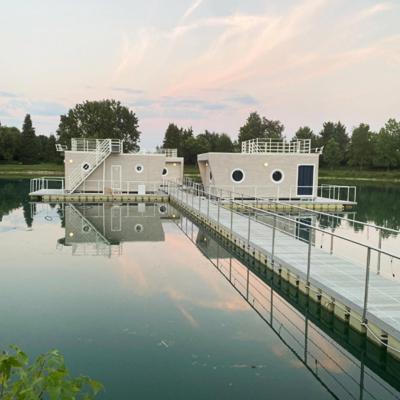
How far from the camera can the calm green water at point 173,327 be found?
595 centimetres

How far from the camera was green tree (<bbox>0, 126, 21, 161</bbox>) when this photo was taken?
235 feet

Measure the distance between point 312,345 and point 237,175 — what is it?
22156 mm

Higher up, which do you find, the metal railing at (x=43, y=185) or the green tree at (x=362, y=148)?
the green tree at (x=362, y=148)

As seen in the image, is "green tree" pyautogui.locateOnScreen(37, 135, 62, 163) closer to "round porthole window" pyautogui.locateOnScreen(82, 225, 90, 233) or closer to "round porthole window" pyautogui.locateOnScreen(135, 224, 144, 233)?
"round porthole window" pyautogui.locateOnScreen(82, 225, 90, 233)

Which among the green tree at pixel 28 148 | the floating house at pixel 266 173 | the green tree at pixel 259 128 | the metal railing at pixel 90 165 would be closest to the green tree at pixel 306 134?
the green tree at pixel 259 128

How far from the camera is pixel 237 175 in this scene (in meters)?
29.0

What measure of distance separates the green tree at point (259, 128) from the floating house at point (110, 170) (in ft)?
185

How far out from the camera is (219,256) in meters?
13.7

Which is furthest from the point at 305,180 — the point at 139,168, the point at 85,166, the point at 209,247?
the point at 209,247

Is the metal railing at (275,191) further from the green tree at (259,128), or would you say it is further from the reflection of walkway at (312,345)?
the green tree at (259,128)

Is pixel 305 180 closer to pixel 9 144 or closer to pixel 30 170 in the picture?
pixel 30 170

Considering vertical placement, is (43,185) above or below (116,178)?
below

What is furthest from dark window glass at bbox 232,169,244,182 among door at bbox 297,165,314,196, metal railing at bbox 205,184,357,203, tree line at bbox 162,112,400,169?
tree line at bbox 162,112,400,169

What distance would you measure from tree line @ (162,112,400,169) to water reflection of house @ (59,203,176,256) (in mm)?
47459
